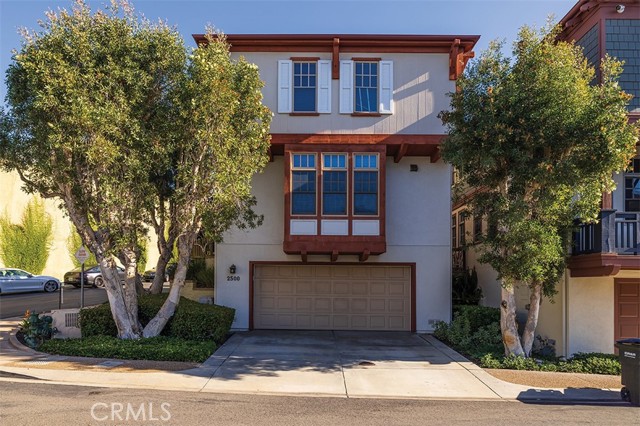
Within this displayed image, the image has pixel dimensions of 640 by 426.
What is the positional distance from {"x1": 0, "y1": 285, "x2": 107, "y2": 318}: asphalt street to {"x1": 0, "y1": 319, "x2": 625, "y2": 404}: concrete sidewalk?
7.76 metres

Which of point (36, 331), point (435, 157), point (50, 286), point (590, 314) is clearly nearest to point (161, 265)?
point (36, 331)

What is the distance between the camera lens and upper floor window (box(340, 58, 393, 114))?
53.7 ft

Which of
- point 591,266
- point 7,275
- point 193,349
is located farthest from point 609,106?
point 7,275

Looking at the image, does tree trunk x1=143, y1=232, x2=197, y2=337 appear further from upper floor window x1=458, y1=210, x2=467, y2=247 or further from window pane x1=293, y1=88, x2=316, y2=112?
upper floor window x1=458, y1=210, x2=467, y2=247

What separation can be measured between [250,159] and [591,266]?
8.14 m

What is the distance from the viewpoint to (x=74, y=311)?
46.8 feet

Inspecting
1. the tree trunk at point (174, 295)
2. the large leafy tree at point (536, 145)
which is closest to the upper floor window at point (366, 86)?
the large leafy tree at point (536, 145)

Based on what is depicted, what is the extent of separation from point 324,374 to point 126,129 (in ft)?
22.1

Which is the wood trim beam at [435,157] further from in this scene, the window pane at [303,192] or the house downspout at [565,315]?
the house downspout at [565,315]

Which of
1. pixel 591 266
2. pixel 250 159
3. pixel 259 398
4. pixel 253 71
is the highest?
pixel 253 71

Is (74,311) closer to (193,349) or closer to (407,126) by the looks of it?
(193,349)

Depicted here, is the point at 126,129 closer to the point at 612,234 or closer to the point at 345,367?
the point at 345,367

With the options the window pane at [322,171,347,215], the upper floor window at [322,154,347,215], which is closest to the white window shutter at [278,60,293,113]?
the upper floor window at [322,154,347,215]

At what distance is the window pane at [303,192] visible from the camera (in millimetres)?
15859
